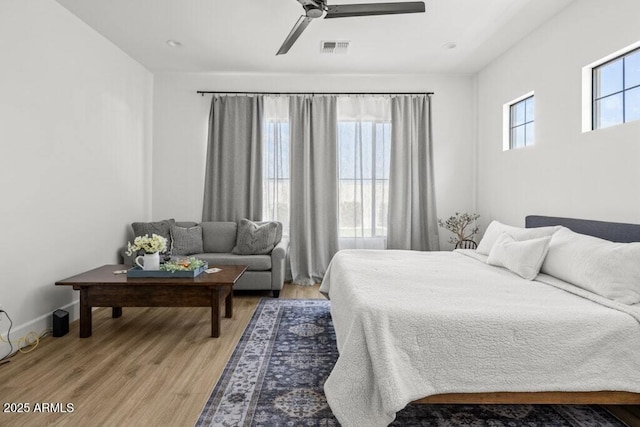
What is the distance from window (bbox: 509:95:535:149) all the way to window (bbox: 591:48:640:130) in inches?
33.4

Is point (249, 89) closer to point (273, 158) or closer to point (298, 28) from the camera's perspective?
point (273, 158)

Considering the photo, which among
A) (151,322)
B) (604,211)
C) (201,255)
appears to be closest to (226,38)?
(201,255)

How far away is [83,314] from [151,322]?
56 cm

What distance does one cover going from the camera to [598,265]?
2.17 metres

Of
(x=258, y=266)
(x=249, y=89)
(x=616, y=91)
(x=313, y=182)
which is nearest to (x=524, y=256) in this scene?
(x=616, y=91)

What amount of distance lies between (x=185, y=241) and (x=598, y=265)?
13.0 ft

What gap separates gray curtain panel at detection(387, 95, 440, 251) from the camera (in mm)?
4992

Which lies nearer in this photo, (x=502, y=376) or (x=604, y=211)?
(x=502, y=376)

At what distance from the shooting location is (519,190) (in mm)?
4023

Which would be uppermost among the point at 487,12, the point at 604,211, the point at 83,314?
the point at 487,12

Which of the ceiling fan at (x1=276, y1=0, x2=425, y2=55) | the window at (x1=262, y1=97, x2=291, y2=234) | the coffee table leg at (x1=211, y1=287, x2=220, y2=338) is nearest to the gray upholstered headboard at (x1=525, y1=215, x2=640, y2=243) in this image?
the ceiling fan at (x1=276, y1=0, x2=425, y2=55)

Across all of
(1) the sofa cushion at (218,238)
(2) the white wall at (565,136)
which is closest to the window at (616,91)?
(2) the white wall at (565,136)

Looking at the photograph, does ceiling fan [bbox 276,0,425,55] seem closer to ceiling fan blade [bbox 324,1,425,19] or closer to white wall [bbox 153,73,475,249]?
ceiling fan blade [bbox 324,1,425,19]

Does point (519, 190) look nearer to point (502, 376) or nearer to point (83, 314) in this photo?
point (502, 376)
